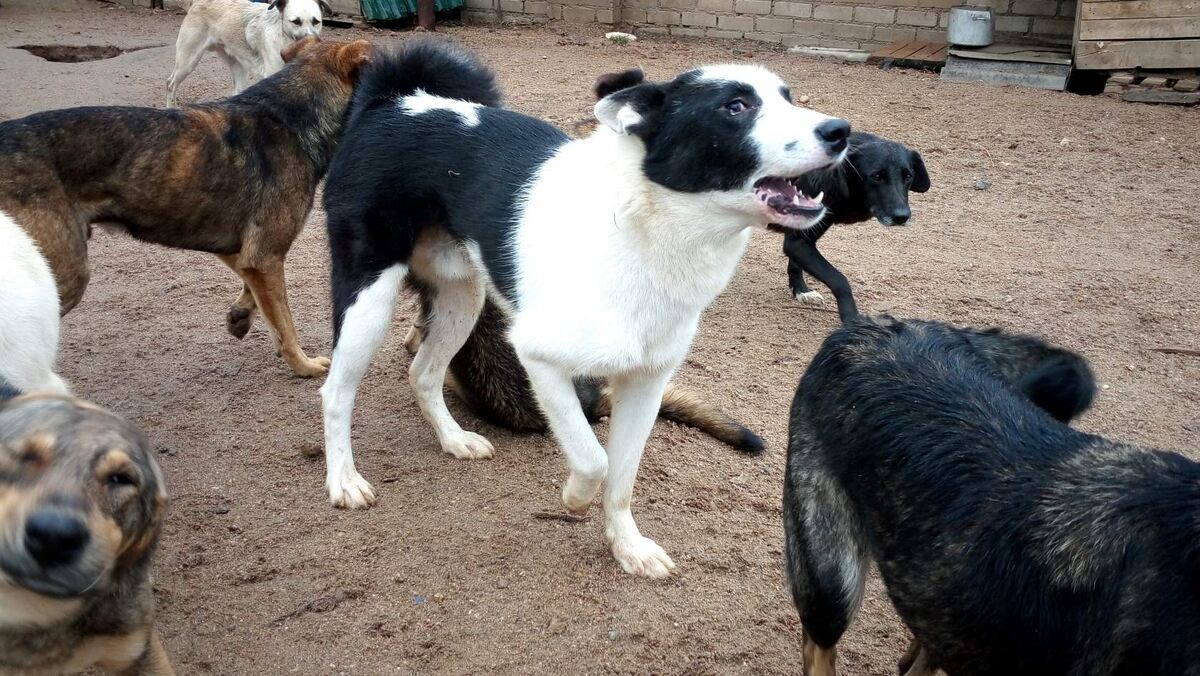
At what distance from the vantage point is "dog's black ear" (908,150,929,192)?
594cm

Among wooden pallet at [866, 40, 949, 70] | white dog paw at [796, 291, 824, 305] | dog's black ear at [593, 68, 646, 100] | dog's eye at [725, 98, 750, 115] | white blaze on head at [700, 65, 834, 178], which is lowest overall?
white dog paw at [796, 291, 824, 305]

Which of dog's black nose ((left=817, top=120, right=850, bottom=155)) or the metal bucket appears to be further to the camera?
the metal bucket

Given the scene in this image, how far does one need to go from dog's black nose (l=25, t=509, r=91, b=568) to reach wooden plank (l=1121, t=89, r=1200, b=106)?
10461 mm

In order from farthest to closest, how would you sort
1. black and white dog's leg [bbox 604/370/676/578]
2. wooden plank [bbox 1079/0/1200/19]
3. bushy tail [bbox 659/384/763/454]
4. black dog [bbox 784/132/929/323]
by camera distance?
wooden plank [bbox 1079/0/1200/19] < black dog [bbox 784/132/929/323] < bushy tail [bbox 659/384/763/454] < black and white dog's leg [bbox 604/370/676/578]

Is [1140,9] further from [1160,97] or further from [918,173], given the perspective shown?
[918,173]

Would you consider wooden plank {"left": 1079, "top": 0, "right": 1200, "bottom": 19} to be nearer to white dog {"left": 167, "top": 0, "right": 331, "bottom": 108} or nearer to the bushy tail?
white dog {"left": 167, "top": 0, "right": 331, "bottom": 108}

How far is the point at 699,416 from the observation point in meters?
4.43

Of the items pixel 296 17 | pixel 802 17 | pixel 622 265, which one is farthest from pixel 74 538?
pixel 802 17

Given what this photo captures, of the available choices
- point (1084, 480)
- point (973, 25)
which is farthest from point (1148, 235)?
point (1084, 480)

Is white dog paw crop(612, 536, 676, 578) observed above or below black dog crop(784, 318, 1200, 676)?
below

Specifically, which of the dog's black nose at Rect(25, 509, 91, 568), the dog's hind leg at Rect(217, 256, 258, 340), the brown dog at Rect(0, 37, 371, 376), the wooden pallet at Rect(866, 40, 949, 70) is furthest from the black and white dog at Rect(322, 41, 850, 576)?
the wooden pallet at Rect(866, 40, 949, 70)

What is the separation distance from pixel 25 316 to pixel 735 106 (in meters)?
2.17

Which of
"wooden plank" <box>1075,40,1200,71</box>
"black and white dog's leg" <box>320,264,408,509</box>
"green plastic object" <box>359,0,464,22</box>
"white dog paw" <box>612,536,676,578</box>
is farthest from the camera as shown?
"green plastic object" <box>359,0,464,22</box>

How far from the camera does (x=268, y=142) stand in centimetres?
484
